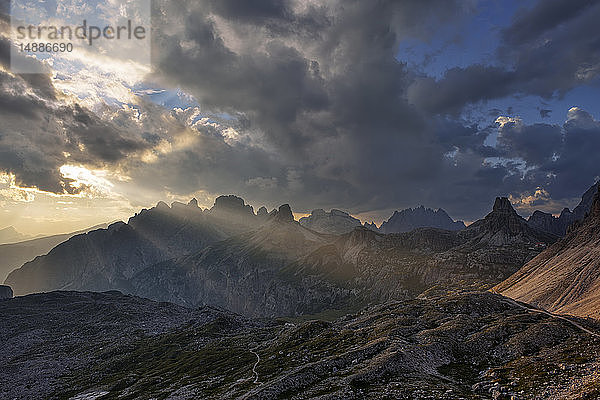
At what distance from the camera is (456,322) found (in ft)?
346

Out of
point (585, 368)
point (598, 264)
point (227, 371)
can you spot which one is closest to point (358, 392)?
point (585, 368)

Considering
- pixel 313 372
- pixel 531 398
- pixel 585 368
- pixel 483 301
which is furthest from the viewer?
pixel 483 301

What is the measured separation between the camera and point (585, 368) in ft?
196

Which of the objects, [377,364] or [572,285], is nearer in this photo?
[377,364]

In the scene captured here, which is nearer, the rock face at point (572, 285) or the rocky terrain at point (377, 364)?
the rocky terrain at point (377, 364)

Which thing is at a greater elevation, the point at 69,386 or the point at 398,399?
the point at 398,399

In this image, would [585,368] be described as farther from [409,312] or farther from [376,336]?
[409,312]

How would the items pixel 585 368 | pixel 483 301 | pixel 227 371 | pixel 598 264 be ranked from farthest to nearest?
pixel 598 264 < pixel 483 301 < pixel 227 371 < pixel 585 368

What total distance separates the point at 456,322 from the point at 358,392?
5901cm

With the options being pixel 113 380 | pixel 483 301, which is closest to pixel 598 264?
pixel 483 301

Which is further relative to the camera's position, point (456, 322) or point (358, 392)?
point (456, 322)

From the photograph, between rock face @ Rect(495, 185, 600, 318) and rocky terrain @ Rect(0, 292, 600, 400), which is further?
rock face @ Rect(495, 185, 600, 318)

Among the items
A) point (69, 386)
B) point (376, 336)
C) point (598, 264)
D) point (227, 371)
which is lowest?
point (69, 386)

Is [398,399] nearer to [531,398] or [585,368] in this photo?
[531,398]
